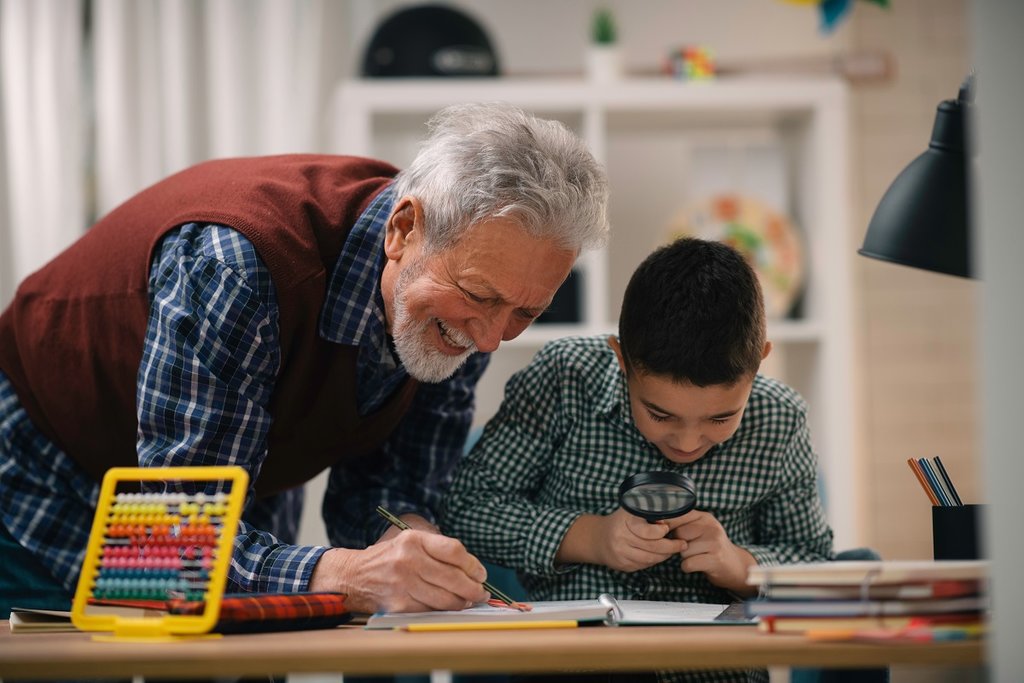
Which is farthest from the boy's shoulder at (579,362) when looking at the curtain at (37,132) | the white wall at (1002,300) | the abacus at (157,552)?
the curtain at (37,132)

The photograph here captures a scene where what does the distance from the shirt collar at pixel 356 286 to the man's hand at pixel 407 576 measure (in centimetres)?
A: 36

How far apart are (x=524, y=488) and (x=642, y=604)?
0.32 meters

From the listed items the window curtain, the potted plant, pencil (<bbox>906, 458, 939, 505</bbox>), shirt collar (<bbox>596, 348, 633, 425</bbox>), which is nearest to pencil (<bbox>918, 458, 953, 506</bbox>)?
pencil (<bbox>906, 458, 939, 505</bbox>)

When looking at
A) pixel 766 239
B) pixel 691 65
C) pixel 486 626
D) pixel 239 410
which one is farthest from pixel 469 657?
pixel 691 65

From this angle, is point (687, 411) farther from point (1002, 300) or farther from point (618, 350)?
point (1002, 300)

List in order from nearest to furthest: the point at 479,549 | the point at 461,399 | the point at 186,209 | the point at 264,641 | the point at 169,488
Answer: the point at 264,641, the point at 169,488, the point at 186,209, the point at 479,549, the point at 461,399

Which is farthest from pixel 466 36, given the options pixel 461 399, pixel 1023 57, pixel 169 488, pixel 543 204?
pixel 1023 57

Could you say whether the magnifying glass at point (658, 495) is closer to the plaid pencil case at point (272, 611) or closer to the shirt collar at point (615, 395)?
the shirt collar at point (615, 395)

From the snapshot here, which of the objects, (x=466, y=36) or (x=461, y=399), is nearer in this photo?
(x=461, y=399)

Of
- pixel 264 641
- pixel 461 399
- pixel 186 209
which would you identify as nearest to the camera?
pixel 264 641

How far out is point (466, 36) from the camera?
3207mm

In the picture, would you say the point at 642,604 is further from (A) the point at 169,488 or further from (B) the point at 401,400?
(A) the point at 169,488

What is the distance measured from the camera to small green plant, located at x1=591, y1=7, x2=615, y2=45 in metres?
3.24

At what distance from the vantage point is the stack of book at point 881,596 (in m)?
1.11
